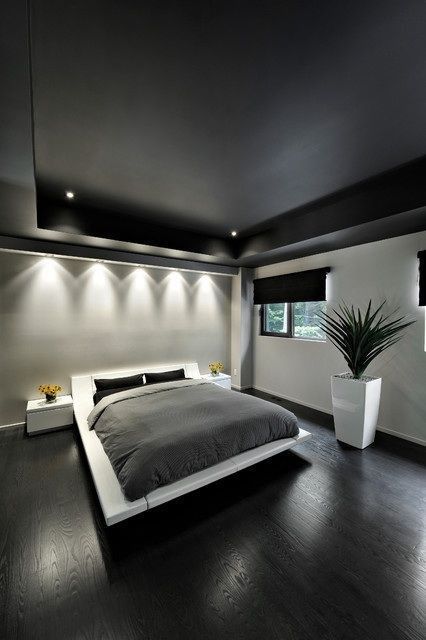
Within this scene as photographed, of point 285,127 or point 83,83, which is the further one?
point 285,127

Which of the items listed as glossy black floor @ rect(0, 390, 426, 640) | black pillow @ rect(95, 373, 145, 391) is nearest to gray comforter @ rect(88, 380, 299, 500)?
glossy black floor @ rect(0, 390, 426, 640)

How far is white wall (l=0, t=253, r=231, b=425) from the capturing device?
3398 millimetres

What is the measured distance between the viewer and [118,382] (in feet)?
12.2

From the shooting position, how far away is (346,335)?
3.14 metres

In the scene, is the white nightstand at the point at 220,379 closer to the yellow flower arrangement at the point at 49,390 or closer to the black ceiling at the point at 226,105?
the yellow flower arrangement at the point at 49,390

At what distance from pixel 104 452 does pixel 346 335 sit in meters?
2.86

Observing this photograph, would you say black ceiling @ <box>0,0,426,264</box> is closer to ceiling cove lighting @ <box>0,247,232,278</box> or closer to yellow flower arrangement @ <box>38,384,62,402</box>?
ceiling cove lighting @ <box>0,247,232,278</box>

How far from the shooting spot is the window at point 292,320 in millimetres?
4276

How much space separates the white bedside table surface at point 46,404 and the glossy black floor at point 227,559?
0.83 meters

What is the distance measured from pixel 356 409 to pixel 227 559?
2.08 metres

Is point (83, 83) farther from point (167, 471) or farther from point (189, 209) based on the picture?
point (167, 471)

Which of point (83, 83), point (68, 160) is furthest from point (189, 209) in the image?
point (83, 83)

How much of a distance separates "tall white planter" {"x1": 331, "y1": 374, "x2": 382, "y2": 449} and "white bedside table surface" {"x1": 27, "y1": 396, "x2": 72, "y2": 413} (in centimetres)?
335

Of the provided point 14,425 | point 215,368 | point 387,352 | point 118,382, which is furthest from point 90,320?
point 387,352
